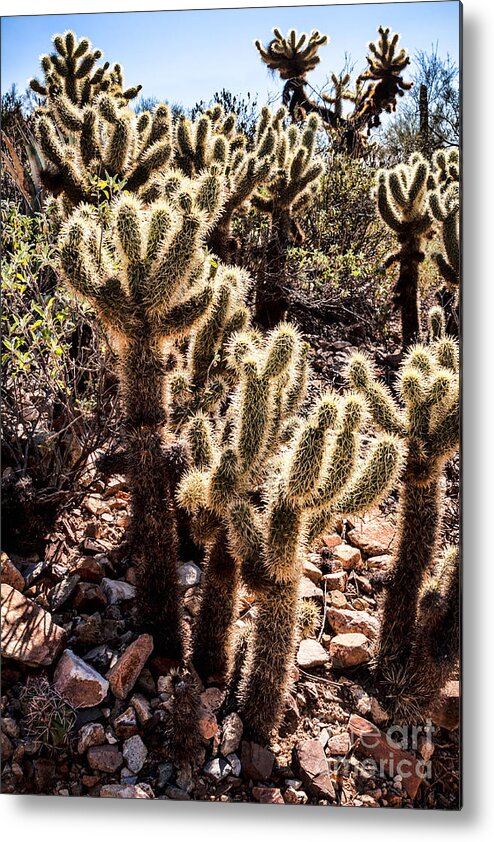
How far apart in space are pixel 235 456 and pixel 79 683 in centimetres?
84

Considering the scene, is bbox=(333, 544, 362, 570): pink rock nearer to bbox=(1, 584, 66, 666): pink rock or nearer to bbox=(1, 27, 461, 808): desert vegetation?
bbox=(1, 27, 461, 808): desert vegetation

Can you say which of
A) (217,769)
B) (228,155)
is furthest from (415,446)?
(228,155)

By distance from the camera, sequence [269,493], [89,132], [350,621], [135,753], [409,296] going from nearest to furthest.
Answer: [269,493], [135,753], [350,621], [409,296], [89,132]

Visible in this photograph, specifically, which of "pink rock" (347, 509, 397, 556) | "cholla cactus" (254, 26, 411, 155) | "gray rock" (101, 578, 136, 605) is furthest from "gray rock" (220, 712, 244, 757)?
"cholla cactus" (254, 26, 411, 155)

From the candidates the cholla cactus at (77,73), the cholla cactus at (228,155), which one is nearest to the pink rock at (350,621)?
the cholla cactus at (228,155)

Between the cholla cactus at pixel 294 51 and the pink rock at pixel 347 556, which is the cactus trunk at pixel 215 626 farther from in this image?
the cholla cactus at pixel 294 51

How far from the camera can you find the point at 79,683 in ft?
7.51

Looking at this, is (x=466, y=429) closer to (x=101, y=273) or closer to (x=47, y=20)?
(x=101, y=273)

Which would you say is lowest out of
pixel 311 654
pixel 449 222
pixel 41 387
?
pixel 311 654

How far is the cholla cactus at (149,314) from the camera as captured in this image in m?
2.12

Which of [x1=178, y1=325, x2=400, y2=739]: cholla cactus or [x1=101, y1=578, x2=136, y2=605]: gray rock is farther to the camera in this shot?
[x1=101, y1=578, x2=136, y2=605]: gray rock

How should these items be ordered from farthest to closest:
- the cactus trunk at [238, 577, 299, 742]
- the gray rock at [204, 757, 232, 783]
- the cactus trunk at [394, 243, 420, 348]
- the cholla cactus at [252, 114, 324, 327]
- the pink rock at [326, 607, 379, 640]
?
the cholla cactus at [252, 114, 324, 327], the cactus trunk at [394, 243, 420, 348], the pink rock at [326, 607, 379, 640], the gray rock at [204, 757, 232, 783], the cactus trunk at [238, 577, 299, 742]

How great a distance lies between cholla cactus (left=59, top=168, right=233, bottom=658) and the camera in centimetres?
212

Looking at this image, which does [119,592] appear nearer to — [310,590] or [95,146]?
[310,590]
